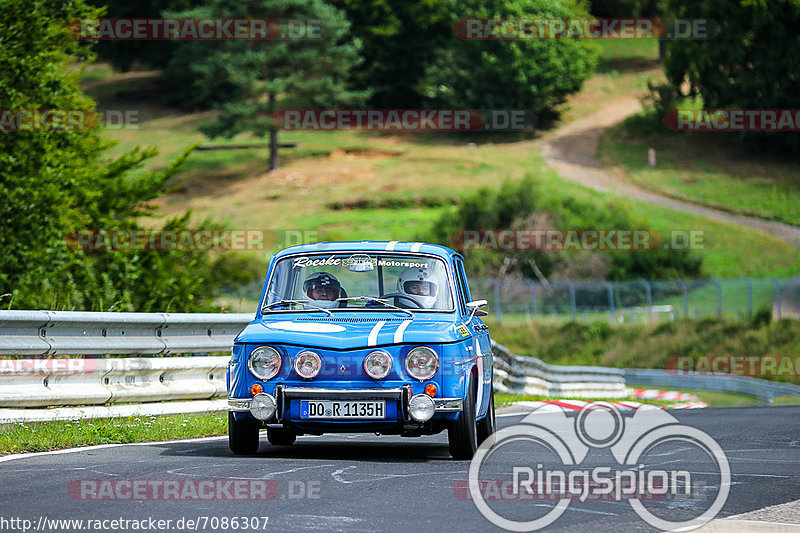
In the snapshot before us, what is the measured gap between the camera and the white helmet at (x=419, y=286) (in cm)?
1003

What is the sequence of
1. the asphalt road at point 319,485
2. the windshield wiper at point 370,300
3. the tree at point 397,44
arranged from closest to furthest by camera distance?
the asphalt road at point 319,485 < the windshield wiper at point 370,300 < the tree at point 397,44

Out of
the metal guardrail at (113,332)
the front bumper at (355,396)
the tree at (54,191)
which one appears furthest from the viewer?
the tree at (54,191)

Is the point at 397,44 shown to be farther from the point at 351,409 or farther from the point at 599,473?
the point at 599,473

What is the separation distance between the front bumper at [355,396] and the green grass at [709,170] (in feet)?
215

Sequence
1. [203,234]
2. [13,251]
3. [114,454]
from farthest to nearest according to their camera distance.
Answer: [203,234], [13,251], [114,454]

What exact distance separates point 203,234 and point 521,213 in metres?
40.7

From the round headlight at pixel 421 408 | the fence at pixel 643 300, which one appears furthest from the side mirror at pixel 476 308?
the fence at pixel 643 300

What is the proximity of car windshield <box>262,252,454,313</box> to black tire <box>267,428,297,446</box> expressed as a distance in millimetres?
1063

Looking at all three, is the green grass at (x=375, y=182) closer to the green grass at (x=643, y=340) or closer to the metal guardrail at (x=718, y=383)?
the green grass at (x=643, y=340)

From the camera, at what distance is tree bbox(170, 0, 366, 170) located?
269 ft

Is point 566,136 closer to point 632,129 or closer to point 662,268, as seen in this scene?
point 632,129

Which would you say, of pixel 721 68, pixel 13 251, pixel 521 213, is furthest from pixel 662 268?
pixel 13 251

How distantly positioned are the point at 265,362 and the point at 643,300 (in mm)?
35366

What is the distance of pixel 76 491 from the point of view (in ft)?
23.0
